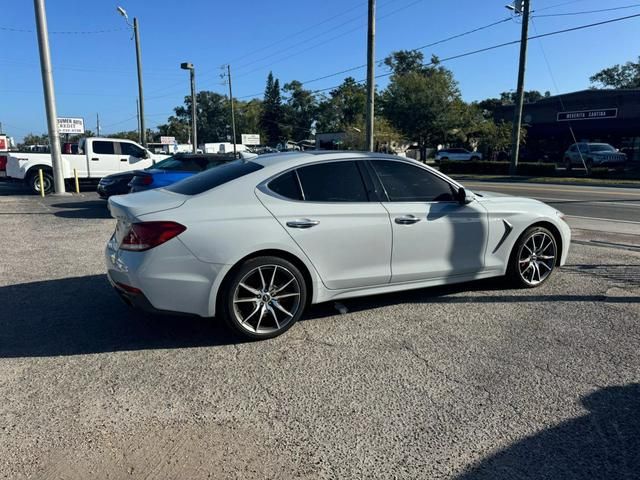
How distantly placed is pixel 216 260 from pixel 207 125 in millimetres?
135579

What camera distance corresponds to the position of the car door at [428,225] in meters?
4.62

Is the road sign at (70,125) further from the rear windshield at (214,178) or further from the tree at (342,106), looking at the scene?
the tree at (342,106)

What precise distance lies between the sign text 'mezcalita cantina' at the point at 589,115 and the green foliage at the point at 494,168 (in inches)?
465

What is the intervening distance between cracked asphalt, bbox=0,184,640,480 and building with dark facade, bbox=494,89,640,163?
119ft

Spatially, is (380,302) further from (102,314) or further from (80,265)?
(80,265)

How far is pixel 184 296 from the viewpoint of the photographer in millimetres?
3846

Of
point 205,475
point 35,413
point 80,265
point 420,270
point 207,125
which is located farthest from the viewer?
point 207,125

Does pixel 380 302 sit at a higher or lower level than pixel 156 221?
lower

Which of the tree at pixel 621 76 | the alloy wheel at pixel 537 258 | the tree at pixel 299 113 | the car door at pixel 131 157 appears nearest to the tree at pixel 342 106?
the tree at pixel 299 113

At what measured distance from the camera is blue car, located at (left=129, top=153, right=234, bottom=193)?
10273mm

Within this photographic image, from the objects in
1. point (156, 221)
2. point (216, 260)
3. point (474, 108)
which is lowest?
point (216, 260)

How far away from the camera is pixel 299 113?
367ft

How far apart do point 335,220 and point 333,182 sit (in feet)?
1.28

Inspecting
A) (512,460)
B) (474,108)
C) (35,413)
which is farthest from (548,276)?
(474,108)
